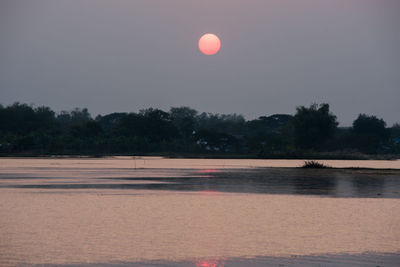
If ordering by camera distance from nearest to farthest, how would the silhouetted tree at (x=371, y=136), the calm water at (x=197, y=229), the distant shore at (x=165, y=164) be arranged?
1. the calm water at (x=197, y=229)
2. the distant shore at (x=165, y=164)
3. the silhouetted tree at (x=371, y=136)

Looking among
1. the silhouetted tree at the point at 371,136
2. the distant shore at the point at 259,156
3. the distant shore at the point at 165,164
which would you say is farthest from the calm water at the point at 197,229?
the silhouetted tree at the point at 371,136

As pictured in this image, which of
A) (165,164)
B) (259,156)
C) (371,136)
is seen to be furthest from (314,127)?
(165,164)

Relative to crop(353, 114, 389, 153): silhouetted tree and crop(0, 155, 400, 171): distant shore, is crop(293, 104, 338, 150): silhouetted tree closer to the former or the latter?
crop(353, 114, 389, 153): silhouetted tree

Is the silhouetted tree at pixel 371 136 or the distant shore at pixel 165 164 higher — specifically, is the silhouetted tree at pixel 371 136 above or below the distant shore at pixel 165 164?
above

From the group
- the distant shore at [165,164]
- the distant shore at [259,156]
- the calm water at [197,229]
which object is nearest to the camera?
the calm water at [197,229]

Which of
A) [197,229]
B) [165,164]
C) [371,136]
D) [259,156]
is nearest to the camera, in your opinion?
[197,229]

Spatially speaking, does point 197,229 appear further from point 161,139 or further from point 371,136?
point 371,136

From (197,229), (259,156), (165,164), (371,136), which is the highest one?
(371,136)

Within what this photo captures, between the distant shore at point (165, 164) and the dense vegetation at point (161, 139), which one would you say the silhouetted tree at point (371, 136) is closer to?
the dense vegetation at point (161, 139)

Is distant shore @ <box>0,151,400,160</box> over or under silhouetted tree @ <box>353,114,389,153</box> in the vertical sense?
under

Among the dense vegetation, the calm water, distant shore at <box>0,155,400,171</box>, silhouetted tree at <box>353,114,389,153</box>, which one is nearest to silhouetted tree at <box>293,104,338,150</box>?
the dense vegetation

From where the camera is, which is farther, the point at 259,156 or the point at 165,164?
the point at 259,156

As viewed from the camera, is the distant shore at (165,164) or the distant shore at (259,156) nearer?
the distant shore at (165,164)

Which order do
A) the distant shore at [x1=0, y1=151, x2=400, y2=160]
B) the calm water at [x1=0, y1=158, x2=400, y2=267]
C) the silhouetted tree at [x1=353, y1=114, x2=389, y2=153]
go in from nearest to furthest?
1. the calm water at [x1=0, y1=158, x2=400, y2=267]
2. the distant shore at [x1=0, y1=151, x2=400, y2=160]
3. the silhouetted tree at [x1=353, y1=114, x2=389, y2=153]
